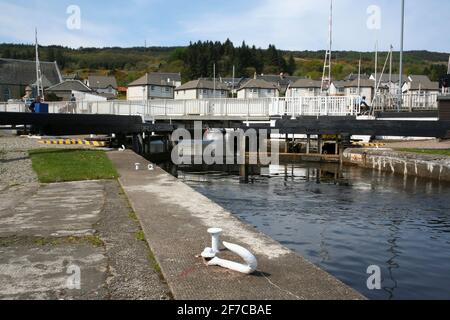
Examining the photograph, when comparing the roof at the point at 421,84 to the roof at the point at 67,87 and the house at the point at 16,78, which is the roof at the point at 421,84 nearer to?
the roof at the point at 67,87

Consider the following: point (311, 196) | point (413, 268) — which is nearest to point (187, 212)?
point (413, 268)

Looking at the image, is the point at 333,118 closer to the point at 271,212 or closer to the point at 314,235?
the point at 271,212

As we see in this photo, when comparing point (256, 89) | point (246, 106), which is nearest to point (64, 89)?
point (256, 89)

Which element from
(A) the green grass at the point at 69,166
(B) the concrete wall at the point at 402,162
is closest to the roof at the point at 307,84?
(B) the concrete wall at the point at 402,162

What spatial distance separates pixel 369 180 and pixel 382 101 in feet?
66.8

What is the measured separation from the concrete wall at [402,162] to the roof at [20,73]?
89826 mm

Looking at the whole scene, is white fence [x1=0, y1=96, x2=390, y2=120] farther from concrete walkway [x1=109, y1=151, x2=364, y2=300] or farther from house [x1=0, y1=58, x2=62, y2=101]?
house [x1=0, y1=58, x2=62, y2=101]

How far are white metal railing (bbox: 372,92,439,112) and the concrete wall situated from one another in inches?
442

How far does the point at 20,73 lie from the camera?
4021 inches

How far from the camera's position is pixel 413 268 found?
9.04 meters

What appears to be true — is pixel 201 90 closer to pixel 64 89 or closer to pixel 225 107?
pixel 64 89

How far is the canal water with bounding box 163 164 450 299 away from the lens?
8594mm

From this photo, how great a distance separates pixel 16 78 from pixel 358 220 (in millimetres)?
102775

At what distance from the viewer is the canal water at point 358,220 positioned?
28.2ft
